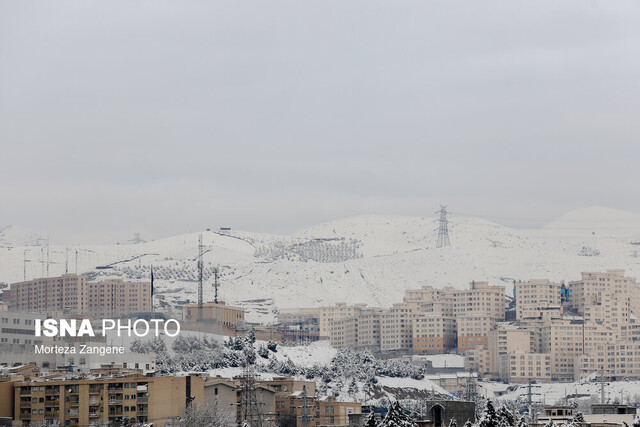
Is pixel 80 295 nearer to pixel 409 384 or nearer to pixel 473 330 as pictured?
pixel 473 330

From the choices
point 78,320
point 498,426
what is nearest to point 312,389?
point 78,320

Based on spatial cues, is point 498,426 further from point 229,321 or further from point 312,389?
point 229,321

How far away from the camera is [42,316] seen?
133 metres

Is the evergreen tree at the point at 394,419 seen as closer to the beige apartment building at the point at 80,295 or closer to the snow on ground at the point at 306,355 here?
the snow on ground at the point at 306,355

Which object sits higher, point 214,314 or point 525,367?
point 214,314

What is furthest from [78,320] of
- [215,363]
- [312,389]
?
[312,389]

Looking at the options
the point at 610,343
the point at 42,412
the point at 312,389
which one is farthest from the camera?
the point at 610,343

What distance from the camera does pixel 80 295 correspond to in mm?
193125

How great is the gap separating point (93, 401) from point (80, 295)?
376 feet

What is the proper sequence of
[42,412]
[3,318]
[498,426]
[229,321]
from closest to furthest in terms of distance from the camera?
[498,426] < [42,412] < [3,318] < [229,321]

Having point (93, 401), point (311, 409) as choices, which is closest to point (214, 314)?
point (311, 409)

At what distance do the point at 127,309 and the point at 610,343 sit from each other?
49708 mm

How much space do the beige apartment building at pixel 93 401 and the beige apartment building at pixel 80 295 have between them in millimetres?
105580

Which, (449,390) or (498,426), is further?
(449,390)
